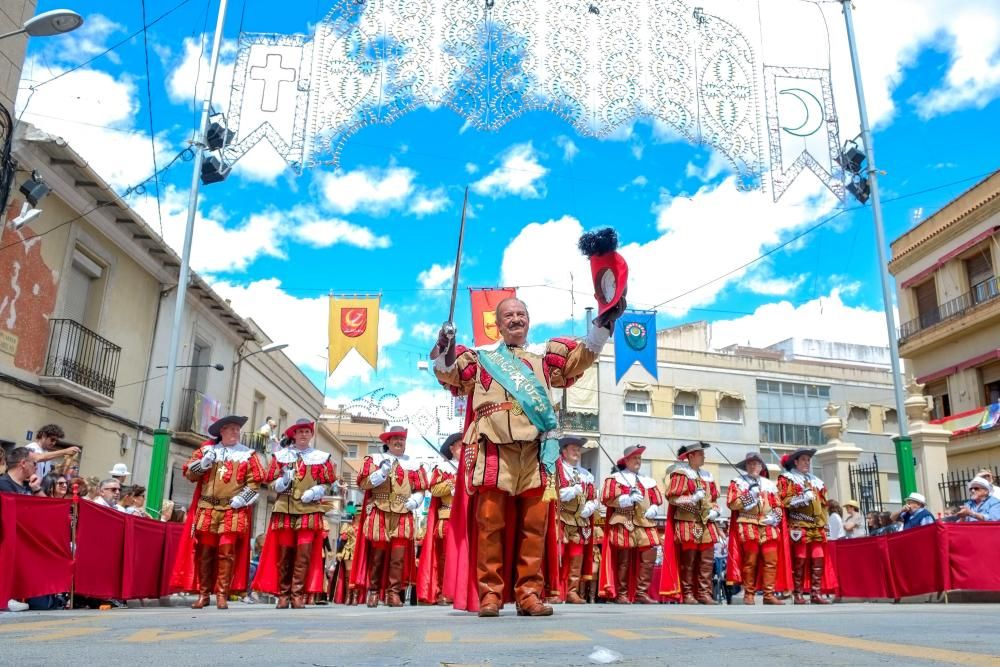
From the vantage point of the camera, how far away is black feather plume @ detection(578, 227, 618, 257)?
4672 millimetres

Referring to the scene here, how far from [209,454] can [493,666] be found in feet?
21.5

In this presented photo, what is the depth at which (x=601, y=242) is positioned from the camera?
184 inches

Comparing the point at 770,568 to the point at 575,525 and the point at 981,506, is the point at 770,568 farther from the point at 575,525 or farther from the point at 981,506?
the point at 981,506

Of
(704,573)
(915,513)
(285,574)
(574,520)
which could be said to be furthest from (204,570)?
(915,513)

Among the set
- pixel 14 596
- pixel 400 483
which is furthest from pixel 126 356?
pixel 14 596

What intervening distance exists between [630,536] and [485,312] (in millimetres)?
7971

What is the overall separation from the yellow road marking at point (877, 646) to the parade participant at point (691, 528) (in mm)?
6168

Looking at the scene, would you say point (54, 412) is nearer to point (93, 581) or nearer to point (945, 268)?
point (93, 581)

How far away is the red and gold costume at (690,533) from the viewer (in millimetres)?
9758

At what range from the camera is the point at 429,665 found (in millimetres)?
2236

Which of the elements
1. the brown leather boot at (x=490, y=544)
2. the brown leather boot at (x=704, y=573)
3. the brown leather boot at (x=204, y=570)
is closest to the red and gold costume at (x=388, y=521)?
the brown leather boot at (x=204, y=570)

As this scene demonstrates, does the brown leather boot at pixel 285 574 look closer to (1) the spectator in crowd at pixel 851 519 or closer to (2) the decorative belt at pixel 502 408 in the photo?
(2) the decorative belt at pixel 502 408

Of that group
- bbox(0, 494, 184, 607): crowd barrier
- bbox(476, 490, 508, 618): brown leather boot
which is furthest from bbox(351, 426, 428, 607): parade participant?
bbox(476, 490, 508, 618): brown leather boot

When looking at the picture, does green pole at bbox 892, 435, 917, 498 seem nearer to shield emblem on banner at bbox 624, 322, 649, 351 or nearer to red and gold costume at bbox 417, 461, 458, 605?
shield emblem on banner at bbox 624, 322, 649, 351
